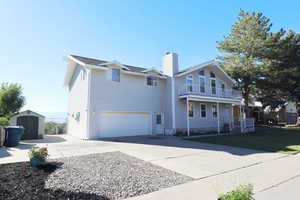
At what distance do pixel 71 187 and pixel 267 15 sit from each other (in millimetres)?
26349

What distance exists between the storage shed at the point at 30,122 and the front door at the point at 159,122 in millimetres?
9858

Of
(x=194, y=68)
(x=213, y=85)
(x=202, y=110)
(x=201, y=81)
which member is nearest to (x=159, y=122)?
(x=202, y=110)

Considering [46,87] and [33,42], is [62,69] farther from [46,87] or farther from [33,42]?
[33,42]

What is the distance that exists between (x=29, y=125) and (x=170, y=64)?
524 inches

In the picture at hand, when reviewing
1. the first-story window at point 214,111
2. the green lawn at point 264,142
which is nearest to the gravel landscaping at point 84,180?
the green lawn at point 264,142

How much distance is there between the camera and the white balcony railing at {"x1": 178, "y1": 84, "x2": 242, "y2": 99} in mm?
17972

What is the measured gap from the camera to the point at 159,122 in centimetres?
1778

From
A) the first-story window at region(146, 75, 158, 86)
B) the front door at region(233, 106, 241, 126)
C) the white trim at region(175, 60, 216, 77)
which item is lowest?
the front door at region(233, 106, 241, 126)

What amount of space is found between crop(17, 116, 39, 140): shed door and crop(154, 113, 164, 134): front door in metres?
10.1

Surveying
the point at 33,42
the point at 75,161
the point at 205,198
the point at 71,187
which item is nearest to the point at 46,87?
the point at 33,42

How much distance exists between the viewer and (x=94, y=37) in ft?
47.2

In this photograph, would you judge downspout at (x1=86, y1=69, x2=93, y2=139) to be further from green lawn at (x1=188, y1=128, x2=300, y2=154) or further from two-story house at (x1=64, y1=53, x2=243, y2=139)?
green lawn at (x1=188, y1=128, x2=300, y2=154)

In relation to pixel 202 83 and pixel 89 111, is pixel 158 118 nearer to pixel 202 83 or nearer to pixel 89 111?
pixel 202 83

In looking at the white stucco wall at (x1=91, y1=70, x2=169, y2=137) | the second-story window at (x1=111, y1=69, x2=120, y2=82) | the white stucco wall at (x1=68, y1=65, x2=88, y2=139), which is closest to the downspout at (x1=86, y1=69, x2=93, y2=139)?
the white stucco wall at (x1=91, y1=70, x2=169, y2=137)
